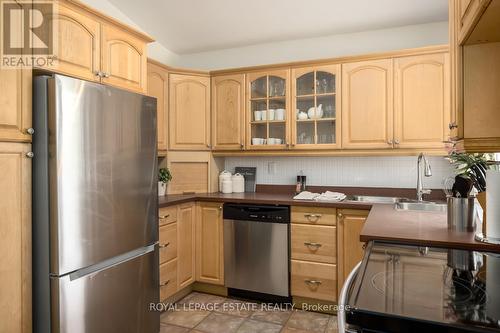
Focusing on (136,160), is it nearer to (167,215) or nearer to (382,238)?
(167,215)

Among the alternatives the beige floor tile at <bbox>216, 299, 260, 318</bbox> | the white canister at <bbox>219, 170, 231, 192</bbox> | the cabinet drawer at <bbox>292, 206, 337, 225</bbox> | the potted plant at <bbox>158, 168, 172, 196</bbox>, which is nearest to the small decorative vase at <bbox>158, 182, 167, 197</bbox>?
the potted plant at <bbox>158, 168, 172, 196</bbox>

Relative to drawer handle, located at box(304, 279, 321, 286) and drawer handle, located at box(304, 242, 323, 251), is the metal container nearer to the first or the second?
drawer handle, located at box(304, 242, 323, 251)

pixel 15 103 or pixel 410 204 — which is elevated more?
pixel 15 103

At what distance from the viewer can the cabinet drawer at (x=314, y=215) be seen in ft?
8.75

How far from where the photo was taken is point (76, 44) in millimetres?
1885

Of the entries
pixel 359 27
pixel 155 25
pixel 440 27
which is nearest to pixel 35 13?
pixel 155 25

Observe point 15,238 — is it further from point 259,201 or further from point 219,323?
point 259,201

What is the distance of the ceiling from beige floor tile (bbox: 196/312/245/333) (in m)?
2.64

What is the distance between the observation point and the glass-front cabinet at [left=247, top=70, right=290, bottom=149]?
3213mm

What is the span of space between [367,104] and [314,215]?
3.56 ft

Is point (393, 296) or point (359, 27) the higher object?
point (359, 27)

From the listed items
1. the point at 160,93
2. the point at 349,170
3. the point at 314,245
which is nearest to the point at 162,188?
the point at 160,93

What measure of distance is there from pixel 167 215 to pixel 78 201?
1074mm

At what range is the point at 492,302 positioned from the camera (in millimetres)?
781
